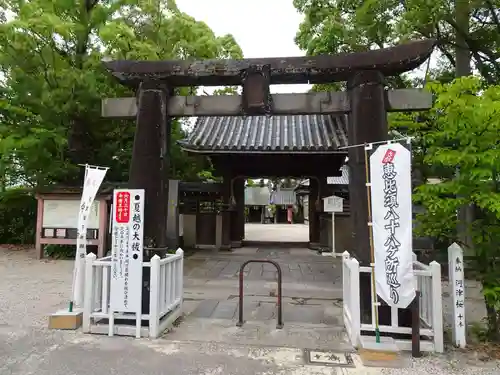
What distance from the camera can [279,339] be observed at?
4875 mm

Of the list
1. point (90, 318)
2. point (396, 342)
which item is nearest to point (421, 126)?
Result: point (396, 342)

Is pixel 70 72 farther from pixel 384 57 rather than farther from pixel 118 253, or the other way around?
pixel 384 57

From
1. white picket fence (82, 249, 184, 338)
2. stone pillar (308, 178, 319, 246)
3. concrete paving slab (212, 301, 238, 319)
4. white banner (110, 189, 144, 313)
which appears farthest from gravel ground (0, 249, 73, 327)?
stone pillar (308, 178, 319, 246)

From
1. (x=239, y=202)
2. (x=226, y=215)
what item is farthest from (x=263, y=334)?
(x=239, y=202)

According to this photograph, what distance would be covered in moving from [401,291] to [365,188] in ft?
4.69

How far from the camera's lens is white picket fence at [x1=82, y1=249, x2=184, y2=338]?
4.86 m

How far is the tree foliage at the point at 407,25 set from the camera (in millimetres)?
8461

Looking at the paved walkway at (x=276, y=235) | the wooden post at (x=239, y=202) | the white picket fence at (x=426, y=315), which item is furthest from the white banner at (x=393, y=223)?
the paved walkway at (x=276, y=235)

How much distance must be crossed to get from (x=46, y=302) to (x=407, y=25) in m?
9.93

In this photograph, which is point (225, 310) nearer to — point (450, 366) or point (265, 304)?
point (265, 304)

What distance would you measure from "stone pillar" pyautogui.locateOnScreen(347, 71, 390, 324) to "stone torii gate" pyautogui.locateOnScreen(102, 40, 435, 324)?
14 mm

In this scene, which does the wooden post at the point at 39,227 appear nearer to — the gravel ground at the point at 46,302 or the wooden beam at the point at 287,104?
the gravel ground at the point at 46,302

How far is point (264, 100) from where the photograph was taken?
543 centimetres

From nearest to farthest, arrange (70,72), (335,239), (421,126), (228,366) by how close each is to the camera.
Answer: (228,366)
(421,126)
(70,72)
(335,239)
